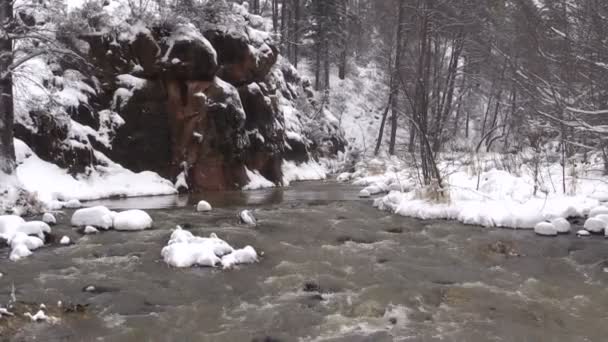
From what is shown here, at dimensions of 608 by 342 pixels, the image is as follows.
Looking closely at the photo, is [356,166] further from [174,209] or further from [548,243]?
[548,243]

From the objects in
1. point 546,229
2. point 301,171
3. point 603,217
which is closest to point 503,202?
point 546,229

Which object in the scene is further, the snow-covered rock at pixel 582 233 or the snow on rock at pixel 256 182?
the snow on rock at pixel 256 182

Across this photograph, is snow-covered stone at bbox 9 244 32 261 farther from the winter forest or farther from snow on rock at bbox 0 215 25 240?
snow on rock at bbox 0 215 25 240

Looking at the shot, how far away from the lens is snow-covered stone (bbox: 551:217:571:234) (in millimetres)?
8242

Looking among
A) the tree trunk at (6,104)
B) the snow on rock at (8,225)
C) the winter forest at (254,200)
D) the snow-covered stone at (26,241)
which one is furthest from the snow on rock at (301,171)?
the snow-covered stone at (26,241)

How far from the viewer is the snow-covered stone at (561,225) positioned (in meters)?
8.24

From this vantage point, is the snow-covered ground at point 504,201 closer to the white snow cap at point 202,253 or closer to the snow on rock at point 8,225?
the white snow cap at point 202,253

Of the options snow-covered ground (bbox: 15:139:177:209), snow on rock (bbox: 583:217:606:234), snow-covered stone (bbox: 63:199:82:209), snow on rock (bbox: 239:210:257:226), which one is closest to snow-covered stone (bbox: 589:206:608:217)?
snow on rock (bbox: 583:217:606:234)

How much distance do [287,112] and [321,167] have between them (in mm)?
3199

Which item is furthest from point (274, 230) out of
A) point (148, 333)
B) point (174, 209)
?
point (148, 333)

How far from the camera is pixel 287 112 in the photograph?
79.2 feet

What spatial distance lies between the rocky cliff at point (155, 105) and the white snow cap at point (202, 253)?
7642 mm

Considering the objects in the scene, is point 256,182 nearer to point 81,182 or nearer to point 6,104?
point 81,182

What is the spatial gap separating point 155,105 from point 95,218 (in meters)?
6.94
